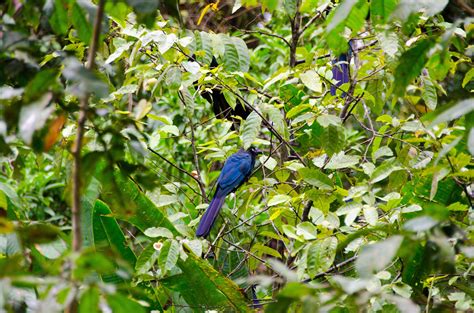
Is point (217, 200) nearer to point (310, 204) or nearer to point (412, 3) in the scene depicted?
point (310, 204)

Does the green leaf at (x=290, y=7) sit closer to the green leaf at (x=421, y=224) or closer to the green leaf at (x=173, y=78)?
the green leaf at (x=173, y=78)

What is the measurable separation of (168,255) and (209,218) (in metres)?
0.60

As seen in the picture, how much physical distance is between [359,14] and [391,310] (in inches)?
44.7

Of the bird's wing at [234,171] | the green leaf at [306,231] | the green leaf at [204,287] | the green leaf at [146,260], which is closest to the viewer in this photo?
the green leaf at [306,231]

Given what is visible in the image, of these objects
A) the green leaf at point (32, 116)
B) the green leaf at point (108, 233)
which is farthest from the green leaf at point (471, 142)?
the green leaf at point (108, 233)

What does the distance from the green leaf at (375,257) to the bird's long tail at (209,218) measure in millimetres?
2031

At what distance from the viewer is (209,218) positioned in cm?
310

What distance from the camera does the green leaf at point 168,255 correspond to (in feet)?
8.17

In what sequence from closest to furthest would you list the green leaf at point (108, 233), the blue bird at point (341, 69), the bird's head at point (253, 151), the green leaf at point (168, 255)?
Result: the green leaf at point (168, 255) → the green leaf at point (108, 233) → the blue bird at point (341, 69) → the bird's head at point (253, 151)

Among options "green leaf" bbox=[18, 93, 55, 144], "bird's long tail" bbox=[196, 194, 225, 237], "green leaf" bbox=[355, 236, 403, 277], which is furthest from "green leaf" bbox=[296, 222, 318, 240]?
"green leaf" bbox=[18, 93, 55, 144]

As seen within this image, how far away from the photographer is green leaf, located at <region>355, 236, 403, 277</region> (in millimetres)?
1023

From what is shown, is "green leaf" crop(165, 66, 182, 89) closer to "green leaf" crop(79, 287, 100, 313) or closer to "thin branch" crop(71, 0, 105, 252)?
"thin branch" crop(71, 0, 105, 252)

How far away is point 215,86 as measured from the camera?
2977 mm

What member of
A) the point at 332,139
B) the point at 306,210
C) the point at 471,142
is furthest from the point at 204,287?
the point at 471,142
